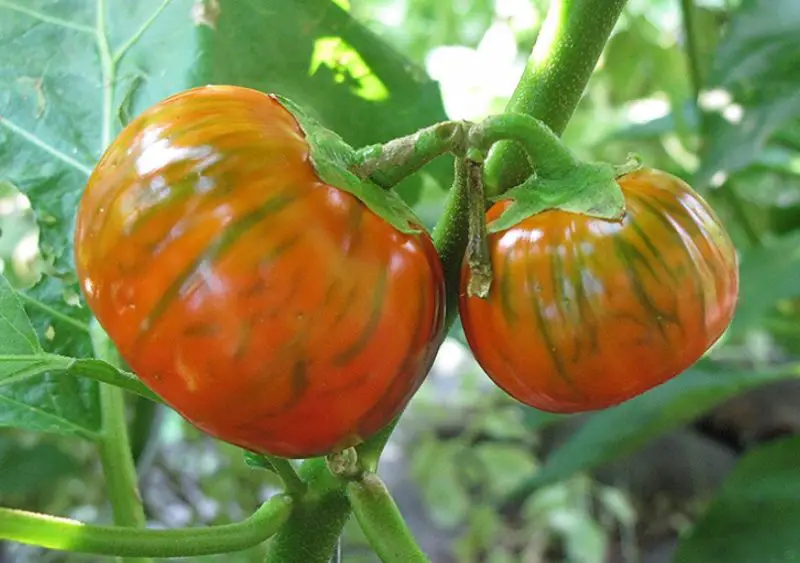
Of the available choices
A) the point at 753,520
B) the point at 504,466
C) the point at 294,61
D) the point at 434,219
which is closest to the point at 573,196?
the point at 294,61

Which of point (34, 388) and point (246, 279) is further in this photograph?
point (34, 388)

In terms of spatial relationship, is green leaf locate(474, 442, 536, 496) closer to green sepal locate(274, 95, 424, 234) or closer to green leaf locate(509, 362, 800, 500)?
green leaf locate(509, 362, 800, 500)

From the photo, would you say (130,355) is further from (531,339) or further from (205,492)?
(205,492)

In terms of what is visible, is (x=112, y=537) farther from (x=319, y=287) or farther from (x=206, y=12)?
(x=206, y=12)

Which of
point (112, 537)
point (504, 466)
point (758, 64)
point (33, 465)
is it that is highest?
point (112, 537)

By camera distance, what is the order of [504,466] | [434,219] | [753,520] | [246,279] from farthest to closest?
[504,466] → [753,520] → [434,219] → [246,279]

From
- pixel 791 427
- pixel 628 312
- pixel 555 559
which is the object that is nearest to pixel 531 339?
pixel 628 312
